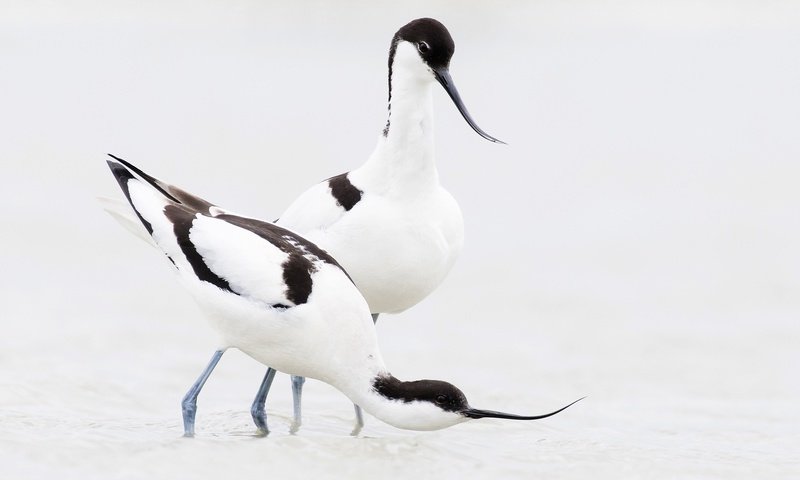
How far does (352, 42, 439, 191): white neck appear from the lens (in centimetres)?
684

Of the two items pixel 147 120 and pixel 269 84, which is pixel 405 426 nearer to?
pixel 147 120

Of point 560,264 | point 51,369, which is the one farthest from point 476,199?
point 51,369

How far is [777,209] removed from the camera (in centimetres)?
1220

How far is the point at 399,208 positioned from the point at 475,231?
16.6 ft

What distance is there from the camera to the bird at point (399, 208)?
671 cm

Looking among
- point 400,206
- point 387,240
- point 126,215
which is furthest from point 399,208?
point 126,215

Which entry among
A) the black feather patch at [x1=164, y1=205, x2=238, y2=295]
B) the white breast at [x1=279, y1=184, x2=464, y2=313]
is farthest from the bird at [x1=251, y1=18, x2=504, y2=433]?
the black feather patch at [x1=164, y1=205, x2=238, y2=295]

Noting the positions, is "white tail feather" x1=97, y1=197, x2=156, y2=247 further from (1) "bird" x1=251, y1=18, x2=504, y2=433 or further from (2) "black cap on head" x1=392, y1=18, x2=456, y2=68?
(2) "black cap on head" x1=392, y1=18, x2=456, y2=68

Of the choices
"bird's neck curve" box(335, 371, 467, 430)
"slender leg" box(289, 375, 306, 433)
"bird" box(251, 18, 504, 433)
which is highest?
"bird" box(251, 18, 504, 433)

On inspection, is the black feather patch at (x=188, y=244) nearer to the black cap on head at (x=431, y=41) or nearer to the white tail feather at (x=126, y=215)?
the white tail feather at (x=126, y=215)

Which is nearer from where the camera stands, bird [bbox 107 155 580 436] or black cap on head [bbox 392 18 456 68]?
bird [bbox 107 155 580 436]

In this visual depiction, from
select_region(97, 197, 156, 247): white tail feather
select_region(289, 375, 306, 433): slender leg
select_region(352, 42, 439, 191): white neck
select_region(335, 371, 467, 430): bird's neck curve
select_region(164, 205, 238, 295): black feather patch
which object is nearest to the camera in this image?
select_region(335, 371, 467, 430): bird's neck curve

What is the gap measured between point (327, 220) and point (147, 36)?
1176 cm

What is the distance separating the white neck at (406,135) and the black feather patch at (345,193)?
0.30ft
